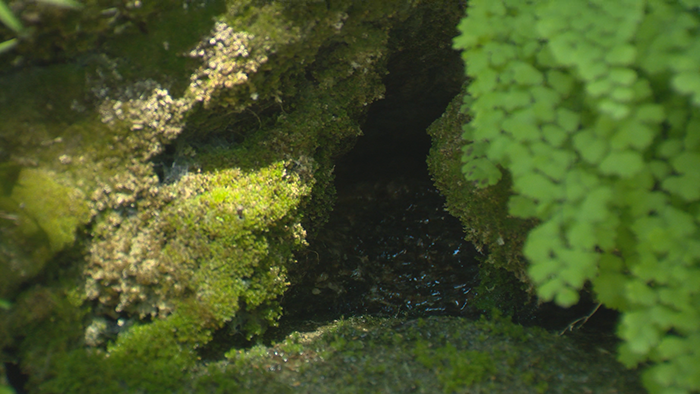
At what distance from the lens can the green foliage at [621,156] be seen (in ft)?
5.39

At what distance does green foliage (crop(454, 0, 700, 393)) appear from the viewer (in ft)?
5.39

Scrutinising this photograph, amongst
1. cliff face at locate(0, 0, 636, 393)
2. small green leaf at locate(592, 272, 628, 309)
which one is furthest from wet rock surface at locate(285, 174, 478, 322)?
small green leaf at locate(592, 272, 628, 309)

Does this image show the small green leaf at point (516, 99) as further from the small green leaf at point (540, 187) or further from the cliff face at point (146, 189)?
the cliff face at point (146, 189)

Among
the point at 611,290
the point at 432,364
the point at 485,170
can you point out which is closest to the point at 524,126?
the point at 485,170

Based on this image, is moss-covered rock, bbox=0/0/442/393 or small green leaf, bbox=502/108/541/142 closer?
small green leaf, bbox=502/108/541/142

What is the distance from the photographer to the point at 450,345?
8.68 ft

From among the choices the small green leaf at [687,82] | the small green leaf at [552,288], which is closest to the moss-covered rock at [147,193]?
the small green leaf at [552,288]

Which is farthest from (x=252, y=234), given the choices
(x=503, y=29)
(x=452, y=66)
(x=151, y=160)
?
(x=452, y=66)

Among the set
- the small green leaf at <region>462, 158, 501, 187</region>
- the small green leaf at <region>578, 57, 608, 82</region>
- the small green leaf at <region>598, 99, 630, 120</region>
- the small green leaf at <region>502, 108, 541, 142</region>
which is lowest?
the small green leaf at <region>462, 158, 501, 187</region>

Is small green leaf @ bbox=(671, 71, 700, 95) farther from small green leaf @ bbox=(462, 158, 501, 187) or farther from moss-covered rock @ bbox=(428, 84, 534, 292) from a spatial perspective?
moss-covered rock @ bbox=(428, 84, 534, 292)

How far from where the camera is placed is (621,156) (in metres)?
1.65

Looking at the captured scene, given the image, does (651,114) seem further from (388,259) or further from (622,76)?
(388,259)

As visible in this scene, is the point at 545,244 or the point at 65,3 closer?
the point at 545,244

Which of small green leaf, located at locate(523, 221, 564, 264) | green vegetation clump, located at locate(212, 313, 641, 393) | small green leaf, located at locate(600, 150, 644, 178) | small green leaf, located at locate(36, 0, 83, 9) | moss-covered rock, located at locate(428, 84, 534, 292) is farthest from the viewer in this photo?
moss-covered rock, located at locate(428, 84, 534, 292)
